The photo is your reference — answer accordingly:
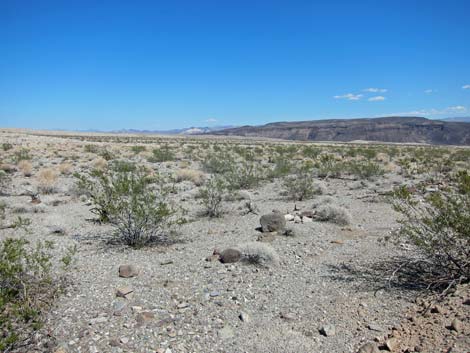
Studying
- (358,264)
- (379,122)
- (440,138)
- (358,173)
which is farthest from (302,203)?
(379,122)

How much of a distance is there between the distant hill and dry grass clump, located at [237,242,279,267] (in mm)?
148583

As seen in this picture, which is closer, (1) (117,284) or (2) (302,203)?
(1) (117,284)

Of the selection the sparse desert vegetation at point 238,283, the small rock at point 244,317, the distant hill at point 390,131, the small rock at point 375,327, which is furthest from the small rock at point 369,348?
the distant hill at point 390,131

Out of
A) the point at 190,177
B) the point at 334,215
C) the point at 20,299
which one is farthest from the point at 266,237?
the point at 190,177

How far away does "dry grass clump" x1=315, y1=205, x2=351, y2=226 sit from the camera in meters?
9.42

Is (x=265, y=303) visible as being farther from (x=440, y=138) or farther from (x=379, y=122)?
(x=379, y=122)

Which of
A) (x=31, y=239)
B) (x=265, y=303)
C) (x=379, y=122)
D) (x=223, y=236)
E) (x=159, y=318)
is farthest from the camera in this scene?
(x=379, y=122)

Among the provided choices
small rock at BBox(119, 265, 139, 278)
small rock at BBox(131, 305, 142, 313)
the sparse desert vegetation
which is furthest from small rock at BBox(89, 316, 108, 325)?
small rock at BBox(119, 265, 139, 278)

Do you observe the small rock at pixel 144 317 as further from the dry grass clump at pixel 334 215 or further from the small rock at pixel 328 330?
the dry grass clump at pixel 334 215

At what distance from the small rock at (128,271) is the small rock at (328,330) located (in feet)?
10.3

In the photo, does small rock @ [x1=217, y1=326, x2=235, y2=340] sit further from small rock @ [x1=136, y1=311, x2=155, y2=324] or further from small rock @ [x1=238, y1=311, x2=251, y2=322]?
small rock @ [x1=136, y1=311, x2=155, y2=324]

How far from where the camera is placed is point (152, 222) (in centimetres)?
808

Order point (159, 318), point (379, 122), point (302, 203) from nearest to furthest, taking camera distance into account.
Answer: point (159, 318) < point (302, 203) < point (379, 122)

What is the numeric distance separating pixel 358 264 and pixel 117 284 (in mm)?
4103
